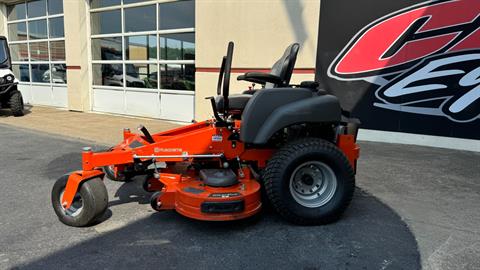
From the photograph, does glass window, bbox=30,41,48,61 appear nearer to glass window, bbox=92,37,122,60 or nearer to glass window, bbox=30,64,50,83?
glass window, bbox=30,64,50,83

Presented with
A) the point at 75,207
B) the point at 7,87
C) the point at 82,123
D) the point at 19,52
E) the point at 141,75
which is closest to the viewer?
the point at 75,207

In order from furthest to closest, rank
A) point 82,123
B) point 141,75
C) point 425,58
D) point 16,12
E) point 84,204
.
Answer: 1. point 16,12
2. point 141,75
3. point 82,123
4. point 425,58
5. point 84,204

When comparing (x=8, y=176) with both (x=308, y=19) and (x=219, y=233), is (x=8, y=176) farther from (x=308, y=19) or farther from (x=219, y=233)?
(x=308, y=19)

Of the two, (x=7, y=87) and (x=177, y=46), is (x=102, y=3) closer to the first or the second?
(x=177, y=46)

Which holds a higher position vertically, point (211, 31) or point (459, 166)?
point (211, 31)

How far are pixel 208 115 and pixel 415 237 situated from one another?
23.3ft

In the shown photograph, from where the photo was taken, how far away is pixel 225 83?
11.4 feet

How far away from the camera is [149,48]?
1100cm

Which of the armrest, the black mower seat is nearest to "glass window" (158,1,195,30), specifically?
the armrest

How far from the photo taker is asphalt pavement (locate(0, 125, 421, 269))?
2820 millimetres

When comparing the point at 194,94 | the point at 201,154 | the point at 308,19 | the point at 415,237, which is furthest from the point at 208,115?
the point at 415,237

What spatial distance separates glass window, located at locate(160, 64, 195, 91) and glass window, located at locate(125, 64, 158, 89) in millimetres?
311

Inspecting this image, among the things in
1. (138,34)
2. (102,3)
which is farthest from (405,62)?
(102,3)

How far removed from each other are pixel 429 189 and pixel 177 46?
7.82 metres
